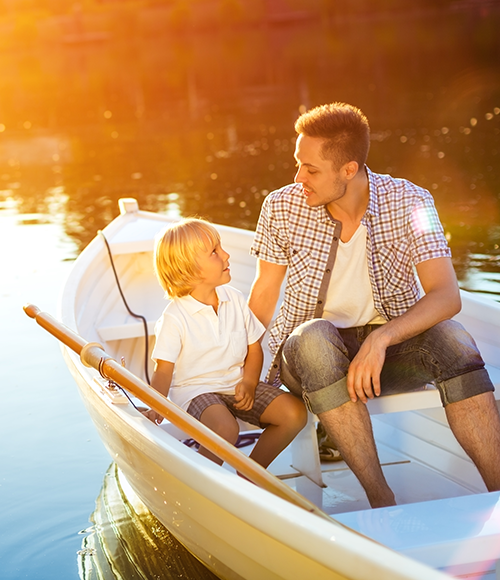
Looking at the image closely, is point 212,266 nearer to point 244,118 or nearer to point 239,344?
point 239,344

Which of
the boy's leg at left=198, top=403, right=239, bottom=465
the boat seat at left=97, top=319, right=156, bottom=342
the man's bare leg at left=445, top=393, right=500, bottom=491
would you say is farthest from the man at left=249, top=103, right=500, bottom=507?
the boat seat at left=97, top=319, right=156, bottom=342

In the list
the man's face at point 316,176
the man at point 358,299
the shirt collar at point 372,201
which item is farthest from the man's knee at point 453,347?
the man's face at point 316,176

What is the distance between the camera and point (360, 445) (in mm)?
2088

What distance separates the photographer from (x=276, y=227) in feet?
8.32

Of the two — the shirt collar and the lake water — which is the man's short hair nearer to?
the shirt collar

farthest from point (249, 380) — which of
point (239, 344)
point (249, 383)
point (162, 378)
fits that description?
point (162, 378)

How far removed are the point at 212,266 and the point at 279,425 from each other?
0.51m

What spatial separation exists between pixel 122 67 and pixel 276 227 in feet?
95.3

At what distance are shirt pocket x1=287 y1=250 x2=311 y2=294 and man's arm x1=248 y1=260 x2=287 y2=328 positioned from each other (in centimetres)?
5

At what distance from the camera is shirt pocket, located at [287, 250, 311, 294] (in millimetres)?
2490

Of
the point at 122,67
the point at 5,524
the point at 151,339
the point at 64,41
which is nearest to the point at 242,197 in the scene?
the point at 151,339

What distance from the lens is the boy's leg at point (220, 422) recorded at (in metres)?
2.23

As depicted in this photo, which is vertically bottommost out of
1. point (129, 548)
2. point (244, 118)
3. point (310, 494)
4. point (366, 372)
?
point (244, 118)

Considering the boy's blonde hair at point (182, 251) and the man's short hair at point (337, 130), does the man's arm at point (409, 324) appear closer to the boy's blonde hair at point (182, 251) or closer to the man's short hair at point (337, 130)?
the man's short hair at point (337, 130)
